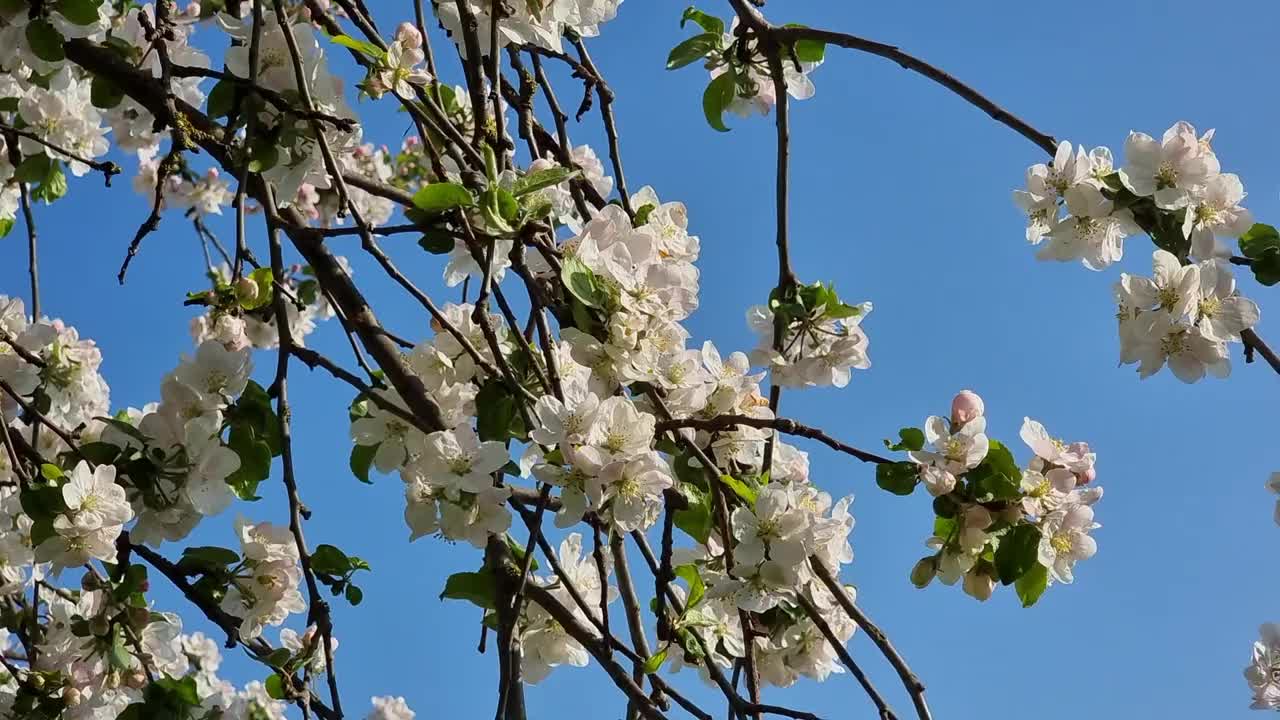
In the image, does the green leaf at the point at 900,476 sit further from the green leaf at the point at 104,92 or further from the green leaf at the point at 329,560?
the green leaf at the point at 104,92

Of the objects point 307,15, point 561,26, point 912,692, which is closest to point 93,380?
point 307,15

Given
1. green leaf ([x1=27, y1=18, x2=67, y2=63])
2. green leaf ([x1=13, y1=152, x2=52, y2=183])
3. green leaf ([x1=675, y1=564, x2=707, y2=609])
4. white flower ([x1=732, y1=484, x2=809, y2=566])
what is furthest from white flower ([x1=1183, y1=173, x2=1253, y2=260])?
green leaf ([x1=13, y1=152, x2=52, y2=183])

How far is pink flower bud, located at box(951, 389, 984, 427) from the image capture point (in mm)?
1543

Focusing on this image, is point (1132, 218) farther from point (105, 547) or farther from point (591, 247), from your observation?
point (105, 547)

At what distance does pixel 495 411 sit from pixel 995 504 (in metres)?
0.74

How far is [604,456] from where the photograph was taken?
127cm

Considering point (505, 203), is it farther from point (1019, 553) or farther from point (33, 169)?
point (33, 169)

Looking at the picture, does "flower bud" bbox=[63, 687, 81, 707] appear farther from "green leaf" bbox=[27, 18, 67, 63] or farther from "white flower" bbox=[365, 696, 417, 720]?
"white flower" bbox=[365, 696, 417, 720]

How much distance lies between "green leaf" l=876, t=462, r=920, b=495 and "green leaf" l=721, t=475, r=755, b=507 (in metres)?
0.20

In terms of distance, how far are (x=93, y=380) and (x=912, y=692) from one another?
185 cm

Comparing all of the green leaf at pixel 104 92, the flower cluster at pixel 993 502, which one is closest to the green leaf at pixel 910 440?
the flower cluster at pixel 993 502

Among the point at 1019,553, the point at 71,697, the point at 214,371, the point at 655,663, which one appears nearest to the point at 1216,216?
the point at 1019,553

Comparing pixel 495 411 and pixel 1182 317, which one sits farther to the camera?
pixel 1182 317

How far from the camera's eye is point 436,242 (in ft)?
4.65
